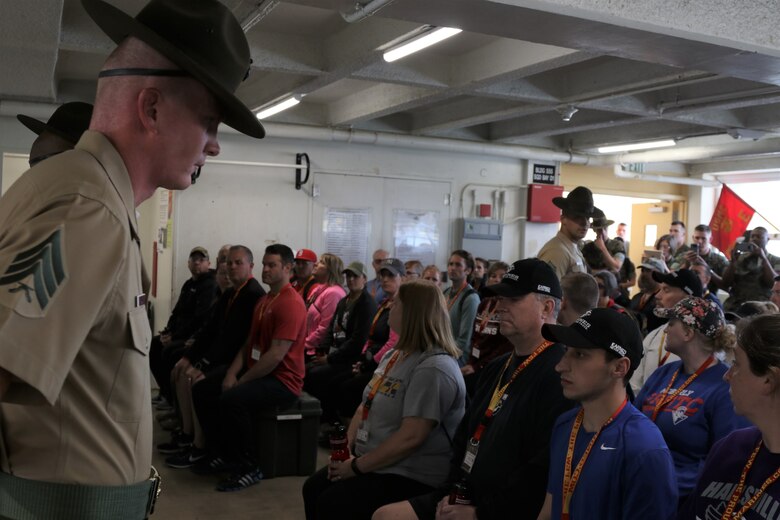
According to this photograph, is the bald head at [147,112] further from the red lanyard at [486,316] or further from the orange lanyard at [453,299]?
the orange lanyard at [453,299]

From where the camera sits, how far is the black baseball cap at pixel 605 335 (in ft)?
8.04

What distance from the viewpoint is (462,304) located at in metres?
6.09

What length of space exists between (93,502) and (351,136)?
824cm

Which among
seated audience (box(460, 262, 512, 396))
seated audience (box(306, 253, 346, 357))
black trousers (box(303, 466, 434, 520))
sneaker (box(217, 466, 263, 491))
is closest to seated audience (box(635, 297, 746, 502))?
black trousers (box(303, 466, 434, 520))

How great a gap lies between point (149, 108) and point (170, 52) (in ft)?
0.30

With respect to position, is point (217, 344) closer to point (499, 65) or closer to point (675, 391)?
point (499, 65)

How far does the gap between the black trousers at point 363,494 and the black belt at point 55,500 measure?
7.37 feet

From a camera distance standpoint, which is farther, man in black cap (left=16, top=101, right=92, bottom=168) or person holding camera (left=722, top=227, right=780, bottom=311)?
person holding camera (left=722, top=227, right=780, bottom=311)

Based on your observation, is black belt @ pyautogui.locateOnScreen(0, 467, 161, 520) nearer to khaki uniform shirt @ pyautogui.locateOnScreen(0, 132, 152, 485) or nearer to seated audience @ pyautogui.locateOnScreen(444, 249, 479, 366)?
khaki uniform shirt @ pyautogui.locateOnScreen(0, 132, 152, 485)

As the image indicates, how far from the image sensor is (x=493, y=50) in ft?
20.6

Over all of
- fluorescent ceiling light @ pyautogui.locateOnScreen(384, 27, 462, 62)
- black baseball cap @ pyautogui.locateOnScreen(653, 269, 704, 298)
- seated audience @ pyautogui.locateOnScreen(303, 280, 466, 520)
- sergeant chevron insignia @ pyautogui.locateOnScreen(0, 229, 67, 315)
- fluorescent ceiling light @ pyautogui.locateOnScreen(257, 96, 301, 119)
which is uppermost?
fluorescent ceiling light @ pyautogui.locateOnScreen(384, 27, 462, 62)

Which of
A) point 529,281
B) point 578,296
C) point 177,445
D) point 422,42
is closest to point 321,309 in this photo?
point 177,445

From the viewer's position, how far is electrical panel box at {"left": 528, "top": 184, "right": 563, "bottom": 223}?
10.4m

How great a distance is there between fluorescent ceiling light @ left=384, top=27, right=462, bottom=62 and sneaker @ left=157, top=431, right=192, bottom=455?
133 inches
